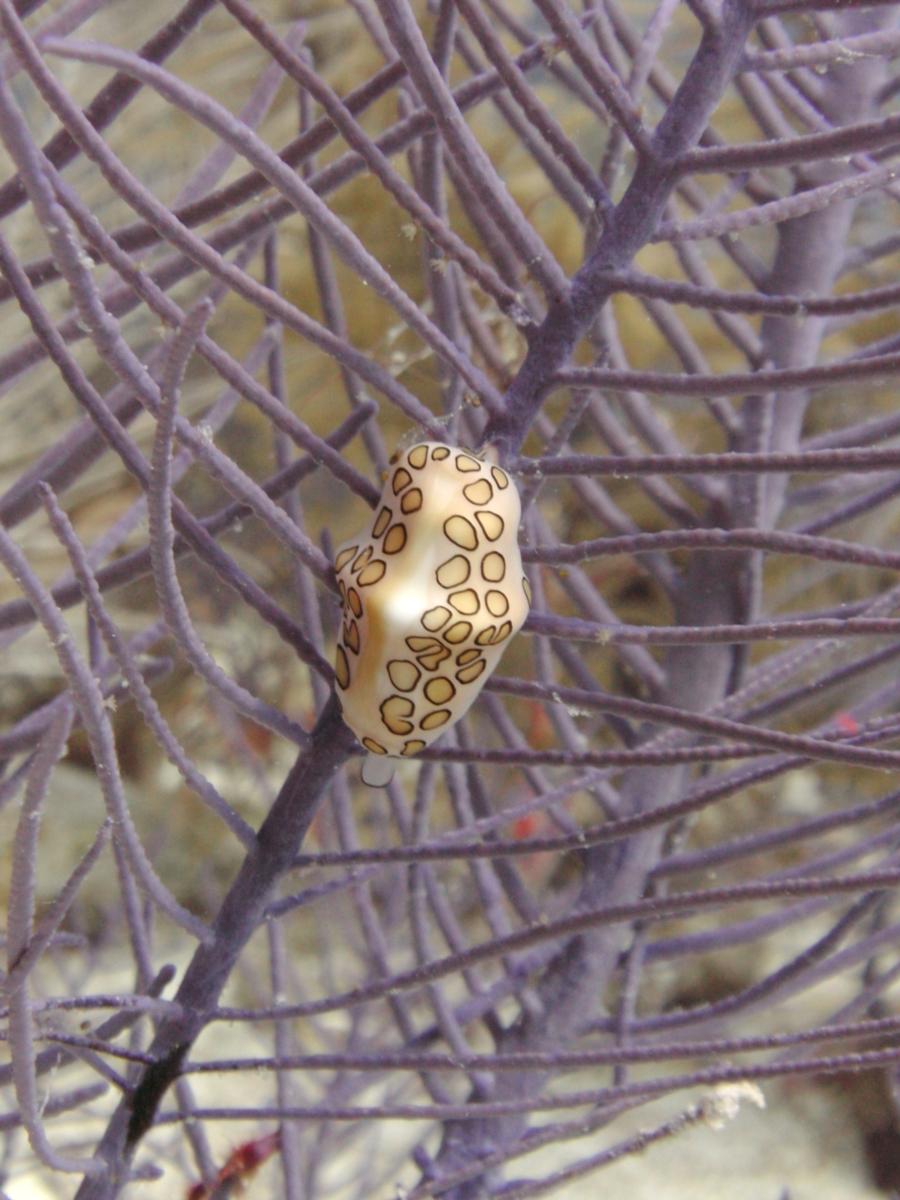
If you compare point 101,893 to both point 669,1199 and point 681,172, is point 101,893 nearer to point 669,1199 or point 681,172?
point 669,1199

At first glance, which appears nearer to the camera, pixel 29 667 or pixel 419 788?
pixel 419 788

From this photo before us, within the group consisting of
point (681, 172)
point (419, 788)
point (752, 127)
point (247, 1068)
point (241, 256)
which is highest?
point (752, 127)

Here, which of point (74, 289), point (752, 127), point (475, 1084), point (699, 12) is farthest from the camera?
point (752, 127)

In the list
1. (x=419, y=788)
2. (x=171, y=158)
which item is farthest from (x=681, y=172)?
(x=171, y=158)

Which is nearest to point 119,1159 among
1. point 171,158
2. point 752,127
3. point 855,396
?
point 171,158

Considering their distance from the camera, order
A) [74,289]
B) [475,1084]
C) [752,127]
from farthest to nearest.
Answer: [752,127] → [475,1084] → [74,289]

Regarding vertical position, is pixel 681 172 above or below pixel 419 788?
above
